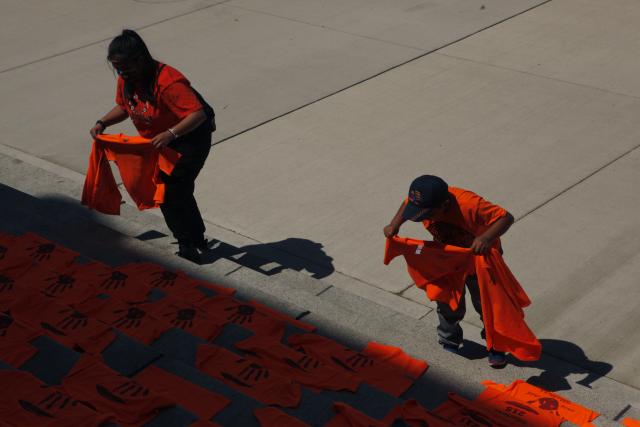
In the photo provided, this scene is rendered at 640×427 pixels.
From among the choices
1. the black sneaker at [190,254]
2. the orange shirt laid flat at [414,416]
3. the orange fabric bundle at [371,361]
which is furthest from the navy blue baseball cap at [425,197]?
the black sneaker at [190,254]

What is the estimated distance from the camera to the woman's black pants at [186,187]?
20.3 feet

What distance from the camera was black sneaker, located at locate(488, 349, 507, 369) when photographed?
5.55 metres

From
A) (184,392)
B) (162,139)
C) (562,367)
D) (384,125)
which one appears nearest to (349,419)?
(184,392)

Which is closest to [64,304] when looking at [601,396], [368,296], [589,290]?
[368,296]

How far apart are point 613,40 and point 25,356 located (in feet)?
29.1

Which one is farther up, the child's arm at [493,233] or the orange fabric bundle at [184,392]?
the child's arm at [493,233]

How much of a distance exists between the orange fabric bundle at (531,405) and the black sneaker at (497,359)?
28 centimetres

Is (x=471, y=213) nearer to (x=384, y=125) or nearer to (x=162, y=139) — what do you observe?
(x=162, y=139)

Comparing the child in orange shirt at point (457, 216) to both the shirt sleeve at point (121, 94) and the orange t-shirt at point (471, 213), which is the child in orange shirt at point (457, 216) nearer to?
the orange t-shirt at point (471, 213)

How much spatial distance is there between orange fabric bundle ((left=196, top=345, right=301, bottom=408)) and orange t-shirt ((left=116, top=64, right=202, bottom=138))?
1.65 meters

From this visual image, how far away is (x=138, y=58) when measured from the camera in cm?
586

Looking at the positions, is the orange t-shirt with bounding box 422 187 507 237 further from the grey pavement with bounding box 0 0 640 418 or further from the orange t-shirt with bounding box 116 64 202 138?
the orange t-shirt with bounding box 116 64 202 138

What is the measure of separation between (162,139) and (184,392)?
6.28 feet

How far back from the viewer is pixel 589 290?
6.84 metres
